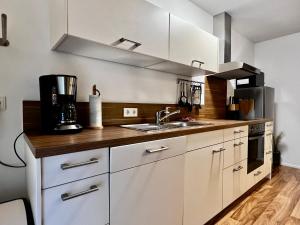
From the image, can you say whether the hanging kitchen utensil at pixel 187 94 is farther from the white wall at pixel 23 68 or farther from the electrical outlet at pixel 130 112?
the white wall at pixel 23 68

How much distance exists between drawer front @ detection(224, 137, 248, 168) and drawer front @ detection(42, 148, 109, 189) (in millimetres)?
1324

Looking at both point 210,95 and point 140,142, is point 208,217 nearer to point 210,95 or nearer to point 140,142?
point 140,142

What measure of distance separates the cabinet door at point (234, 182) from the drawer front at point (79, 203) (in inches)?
50.9

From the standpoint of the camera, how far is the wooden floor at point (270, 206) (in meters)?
1.76

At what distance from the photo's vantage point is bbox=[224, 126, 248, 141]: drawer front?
183 cm

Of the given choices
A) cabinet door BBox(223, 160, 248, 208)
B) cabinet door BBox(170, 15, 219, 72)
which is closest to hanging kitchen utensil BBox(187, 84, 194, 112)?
cabinet door BBox(170, 15, 219, 72)

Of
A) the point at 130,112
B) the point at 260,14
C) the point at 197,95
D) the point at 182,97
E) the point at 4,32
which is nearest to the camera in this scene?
the point at 4,32

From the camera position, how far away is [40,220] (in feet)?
2.46

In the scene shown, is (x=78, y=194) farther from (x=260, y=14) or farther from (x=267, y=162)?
(x=260, y=14)

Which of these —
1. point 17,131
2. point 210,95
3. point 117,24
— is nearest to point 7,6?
point 117,24

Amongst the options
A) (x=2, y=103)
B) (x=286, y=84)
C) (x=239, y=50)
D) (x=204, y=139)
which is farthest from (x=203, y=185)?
(x=286, y=84)

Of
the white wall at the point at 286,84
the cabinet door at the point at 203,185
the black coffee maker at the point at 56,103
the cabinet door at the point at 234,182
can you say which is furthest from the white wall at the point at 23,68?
the white wall at the point at 286,84

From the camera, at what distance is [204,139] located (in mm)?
1542

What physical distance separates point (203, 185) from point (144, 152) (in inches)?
29.2
